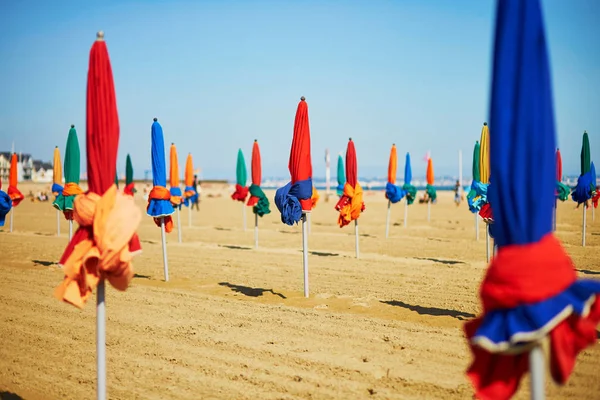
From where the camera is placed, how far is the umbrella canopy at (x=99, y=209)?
4508 millimetres

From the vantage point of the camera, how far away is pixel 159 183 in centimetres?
1188

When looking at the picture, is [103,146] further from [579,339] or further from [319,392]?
[579,339]

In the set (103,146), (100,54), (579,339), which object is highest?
(100,54)

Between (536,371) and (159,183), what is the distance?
986 cm

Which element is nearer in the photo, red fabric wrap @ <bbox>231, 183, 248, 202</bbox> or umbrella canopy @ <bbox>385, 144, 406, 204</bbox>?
umbrella canopy @ <bbox>385, 144, 406, 204</bbox>

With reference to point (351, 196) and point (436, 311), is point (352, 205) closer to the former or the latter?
point (351, 196)

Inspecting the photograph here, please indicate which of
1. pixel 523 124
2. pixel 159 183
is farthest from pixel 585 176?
pixel 523 124

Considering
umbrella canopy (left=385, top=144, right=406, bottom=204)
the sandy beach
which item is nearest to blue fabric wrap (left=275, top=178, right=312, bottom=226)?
the sandy beach

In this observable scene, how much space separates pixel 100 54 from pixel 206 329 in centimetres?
486

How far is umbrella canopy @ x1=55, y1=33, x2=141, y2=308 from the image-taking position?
177 inches

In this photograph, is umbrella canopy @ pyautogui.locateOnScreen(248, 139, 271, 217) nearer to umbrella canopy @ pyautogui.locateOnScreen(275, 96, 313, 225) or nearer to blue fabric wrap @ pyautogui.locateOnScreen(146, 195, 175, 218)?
blue fabric wrap @ pyautogui.locateOnScreen(146, 195, 175, 218)

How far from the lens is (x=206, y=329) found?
27.0ft

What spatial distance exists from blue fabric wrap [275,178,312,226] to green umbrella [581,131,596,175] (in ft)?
34.5

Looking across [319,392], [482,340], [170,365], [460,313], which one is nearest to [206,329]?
[170,365]
